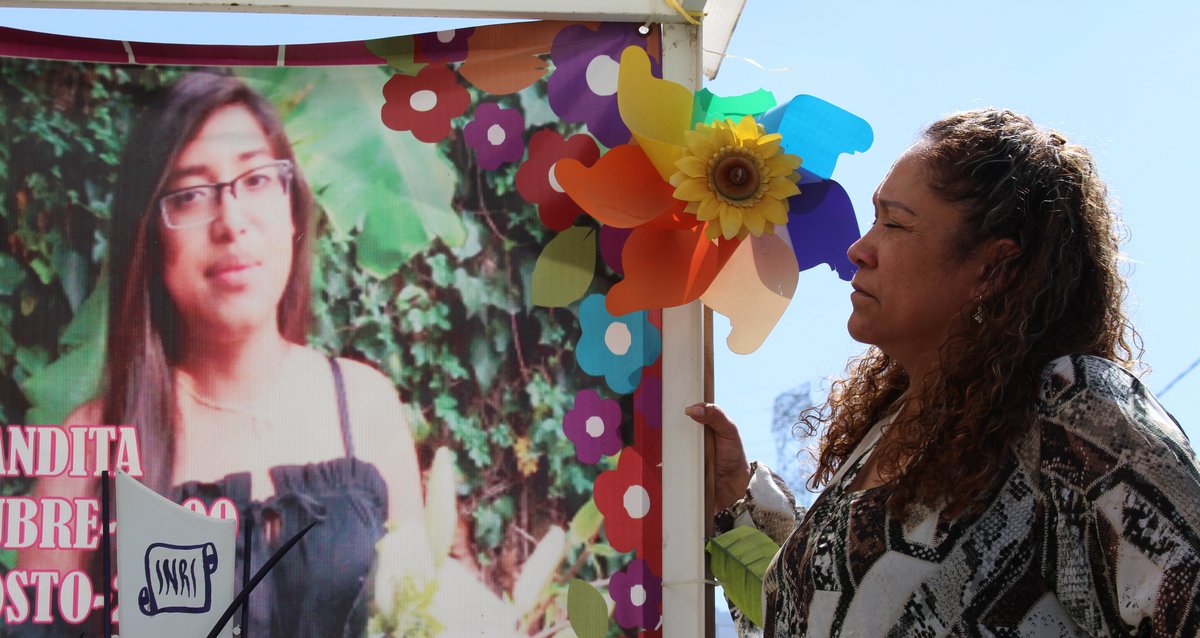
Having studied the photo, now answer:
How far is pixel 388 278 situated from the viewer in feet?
5.87

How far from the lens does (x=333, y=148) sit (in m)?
1.82

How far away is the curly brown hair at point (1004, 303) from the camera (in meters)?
1.17

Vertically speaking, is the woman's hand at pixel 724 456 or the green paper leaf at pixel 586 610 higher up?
the woman's hand at pixel 724 456

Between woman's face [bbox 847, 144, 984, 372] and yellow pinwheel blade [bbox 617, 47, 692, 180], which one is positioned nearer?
woman's face [bbox 847, 144, 984, 372]

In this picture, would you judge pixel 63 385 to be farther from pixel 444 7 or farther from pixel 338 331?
pixel 444 7

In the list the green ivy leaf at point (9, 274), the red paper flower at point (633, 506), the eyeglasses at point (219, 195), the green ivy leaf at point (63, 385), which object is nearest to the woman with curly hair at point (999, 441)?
the red paper flower at point (633, 506)

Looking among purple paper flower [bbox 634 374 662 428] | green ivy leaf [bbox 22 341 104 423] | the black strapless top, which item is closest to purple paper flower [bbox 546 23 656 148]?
purple paper flower [bbox 634 374 662 428]

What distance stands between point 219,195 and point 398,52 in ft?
1.16

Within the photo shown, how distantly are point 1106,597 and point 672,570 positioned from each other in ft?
2.60

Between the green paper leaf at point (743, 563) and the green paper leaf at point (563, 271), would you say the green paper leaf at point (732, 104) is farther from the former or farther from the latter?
the green paper leaf at point (743, 563)

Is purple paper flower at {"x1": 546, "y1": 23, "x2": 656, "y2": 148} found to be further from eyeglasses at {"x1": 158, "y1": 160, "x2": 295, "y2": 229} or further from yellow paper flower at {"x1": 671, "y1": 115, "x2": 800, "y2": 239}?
eyeglasses at {"x1": 158, "y1": 160, "x2": 295, "y2": 229}

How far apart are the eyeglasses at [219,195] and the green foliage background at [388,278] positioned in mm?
48

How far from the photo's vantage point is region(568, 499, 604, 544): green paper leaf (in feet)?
5.75

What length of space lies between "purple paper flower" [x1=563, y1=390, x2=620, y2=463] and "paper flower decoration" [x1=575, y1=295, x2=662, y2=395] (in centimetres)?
3
